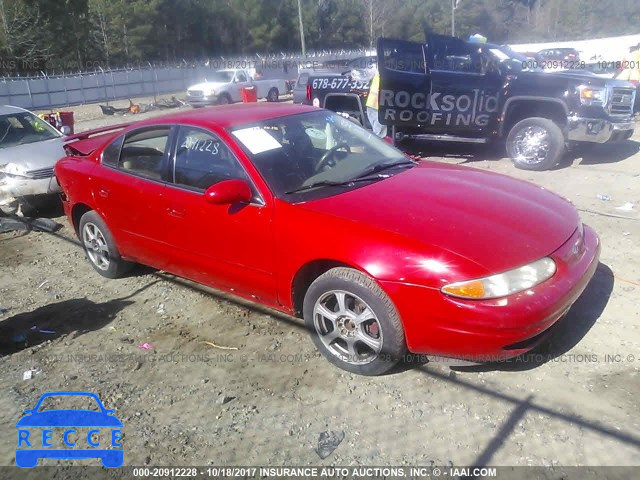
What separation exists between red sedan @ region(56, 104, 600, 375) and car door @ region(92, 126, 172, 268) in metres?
0.01

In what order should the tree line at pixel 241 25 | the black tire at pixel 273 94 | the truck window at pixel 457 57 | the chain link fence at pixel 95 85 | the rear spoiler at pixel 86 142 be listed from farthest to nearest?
the tree line at pixel 241 25
the black tire at pixel 273 94
the chain link fence at pixel 95 85
the truck window at pixel 457 57
the rear spoiler at pixel 86 142

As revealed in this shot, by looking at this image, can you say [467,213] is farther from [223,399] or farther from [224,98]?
[224,98]

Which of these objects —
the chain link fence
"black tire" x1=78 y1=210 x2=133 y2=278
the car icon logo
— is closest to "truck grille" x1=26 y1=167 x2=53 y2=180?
"black tire" x1=78 y1=210 x2=133 y2=278

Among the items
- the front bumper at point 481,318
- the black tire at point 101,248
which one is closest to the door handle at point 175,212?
the black tire at point 101,248

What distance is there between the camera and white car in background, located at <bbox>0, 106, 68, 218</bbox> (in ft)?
22.7

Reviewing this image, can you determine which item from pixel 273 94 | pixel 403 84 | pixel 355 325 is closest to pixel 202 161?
pixel 355 325

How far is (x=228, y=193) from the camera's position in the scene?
11.2 feet

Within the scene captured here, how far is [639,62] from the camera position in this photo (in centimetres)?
1256

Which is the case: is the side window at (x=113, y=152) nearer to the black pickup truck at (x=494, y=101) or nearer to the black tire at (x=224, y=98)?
the black pickup truck at (x=494, y=101)

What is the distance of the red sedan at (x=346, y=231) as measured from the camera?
9.45ft

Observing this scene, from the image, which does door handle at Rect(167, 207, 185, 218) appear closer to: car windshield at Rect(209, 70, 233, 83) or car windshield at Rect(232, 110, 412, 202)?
car windshield at Rect(232, 110, 412, 202)

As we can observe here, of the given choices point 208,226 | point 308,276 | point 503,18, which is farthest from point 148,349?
point 503,18

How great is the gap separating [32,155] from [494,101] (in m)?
6.74

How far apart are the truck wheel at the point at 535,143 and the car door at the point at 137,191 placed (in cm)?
593
